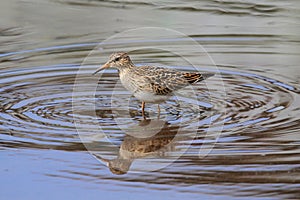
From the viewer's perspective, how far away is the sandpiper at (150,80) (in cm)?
905

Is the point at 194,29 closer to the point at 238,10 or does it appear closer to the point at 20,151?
the point at 238,10

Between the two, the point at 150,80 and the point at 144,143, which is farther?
the point at 150,80

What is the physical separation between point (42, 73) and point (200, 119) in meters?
2.94

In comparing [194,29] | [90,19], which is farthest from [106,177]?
[90,19]

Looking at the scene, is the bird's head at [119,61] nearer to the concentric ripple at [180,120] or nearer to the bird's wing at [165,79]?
the bird's wing at [165,79]

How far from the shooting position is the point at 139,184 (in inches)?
267

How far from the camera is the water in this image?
6.89 metres

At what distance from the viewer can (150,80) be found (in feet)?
30.0

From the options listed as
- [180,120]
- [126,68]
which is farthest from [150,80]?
[180,120]

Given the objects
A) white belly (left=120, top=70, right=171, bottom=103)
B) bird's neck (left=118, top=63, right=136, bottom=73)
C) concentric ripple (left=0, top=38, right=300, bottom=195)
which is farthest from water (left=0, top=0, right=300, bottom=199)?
bird's neck (left=118, top=63, right=136, bottom=73)

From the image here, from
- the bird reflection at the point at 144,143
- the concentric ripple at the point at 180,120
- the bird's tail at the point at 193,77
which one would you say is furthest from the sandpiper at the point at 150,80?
the bird reflection at the point at 144,143

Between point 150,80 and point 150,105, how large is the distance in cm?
57

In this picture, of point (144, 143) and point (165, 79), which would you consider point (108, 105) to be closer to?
point (165, 79)

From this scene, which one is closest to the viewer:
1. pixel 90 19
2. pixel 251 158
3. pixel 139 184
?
pixel 139 184
